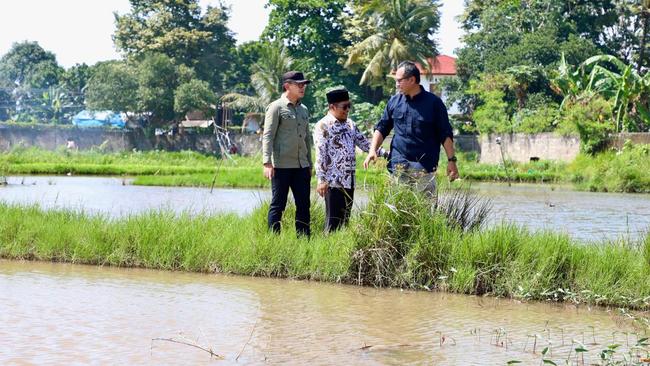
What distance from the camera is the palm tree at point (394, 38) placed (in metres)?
48.5

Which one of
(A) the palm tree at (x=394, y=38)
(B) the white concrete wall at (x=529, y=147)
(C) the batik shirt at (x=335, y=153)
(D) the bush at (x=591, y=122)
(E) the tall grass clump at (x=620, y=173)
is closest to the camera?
(C) the batik shirt at (x=335, y=153)

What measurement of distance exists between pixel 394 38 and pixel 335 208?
41.7 meters

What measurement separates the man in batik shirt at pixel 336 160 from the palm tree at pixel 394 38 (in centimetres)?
3942

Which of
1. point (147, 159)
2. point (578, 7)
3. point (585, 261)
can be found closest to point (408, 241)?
point (585, 261)

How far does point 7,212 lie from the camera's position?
980 cm

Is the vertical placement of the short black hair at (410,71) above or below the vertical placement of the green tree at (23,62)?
below

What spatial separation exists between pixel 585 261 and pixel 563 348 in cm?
194

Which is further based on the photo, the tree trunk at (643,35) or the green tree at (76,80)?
the green tree at (76,80)

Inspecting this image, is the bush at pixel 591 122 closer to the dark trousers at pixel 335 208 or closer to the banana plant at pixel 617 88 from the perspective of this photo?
the banana plant at pixel 617 88

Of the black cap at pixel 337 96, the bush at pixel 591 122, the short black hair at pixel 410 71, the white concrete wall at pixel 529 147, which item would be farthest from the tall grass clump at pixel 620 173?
the short black hair at pixel 410 71

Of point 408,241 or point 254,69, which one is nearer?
point 408,241

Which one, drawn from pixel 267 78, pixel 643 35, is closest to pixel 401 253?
pixel 267 78

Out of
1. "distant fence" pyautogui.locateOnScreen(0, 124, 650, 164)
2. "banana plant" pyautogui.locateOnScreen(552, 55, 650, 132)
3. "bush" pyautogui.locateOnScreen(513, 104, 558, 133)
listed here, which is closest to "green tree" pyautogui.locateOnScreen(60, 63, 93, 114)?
"distant fence" pyautogui.locateOnScreen(0, 124, 650, 164)

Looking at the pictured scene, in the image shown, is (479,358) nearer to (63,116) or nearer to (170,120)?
(170,120)
